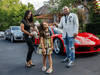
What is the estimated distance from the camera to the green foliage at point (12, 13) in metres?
Result: 18.2

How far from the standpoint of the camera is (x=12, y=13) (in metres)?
18.5

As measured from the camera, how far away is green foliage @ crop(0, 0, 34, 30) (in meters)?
18.2

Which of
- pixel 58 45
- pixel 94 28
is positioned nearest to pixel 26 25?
pixel 58 45

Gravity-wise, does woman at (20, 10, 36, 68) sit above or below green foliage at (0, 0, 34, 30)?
below

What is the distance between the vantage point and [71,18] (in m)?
3.96

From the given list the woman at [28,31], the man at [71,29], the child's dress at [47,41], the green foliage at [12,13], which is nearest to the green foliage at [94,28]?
the man at [71,29]

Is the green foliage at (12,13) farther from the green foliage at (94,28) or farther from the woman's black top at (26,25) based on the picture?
the woman's black top at (26,25)

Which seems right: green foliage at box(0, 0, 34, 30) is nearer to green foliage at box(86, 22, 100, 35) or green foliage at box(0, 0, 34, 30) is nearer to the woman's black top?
green foliage at box(86, 22, 100, 35)

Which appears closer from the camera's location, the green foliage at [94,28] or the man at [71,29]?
the man at [71,29]

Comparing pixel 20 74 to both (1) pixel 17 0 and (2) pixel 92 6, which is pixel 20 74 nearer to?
(2) pixel 92 6

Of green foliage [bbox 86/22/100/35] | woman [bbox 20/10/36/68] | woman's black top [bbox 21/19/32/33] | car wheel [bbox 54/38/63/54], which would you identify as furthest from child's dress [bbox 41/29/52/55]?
green foliage [bbox 86/22/100/35]

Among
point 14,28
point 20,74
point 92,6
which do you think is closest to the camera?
point 20,74

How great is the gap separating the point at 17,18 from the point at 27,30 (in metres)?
14.7

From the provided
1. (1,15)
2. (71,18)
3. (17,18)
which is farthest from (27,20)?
(1,15)
